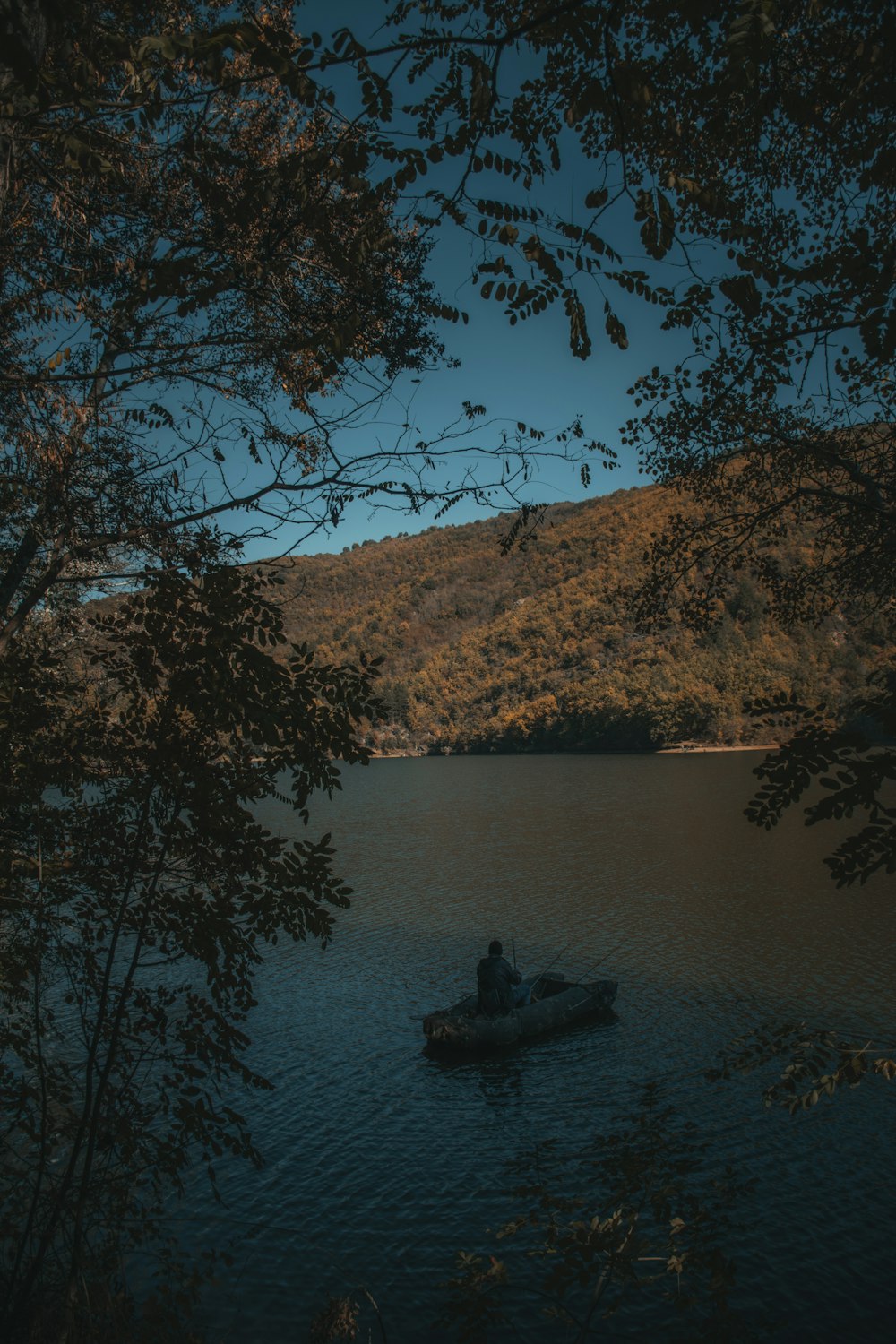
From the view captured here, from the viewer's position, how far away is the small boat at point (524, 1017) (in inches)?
515

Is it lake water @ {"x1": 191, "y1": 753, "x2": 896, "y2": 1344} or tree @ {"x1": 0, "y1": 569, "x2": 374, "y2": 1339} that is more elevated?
tree @ {"x1": 0, "y1": 569, "x2": 374, "y2": 1339}

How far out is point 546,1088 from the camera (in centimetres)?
1187

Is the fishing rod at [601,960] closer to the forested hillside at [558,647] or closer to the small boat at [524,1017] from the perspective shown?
the small boat at [524,1017]

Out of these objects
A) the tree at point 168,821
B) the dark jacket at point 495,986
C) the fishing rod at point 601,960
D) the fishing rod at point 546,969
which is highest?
the tree at point 168,821

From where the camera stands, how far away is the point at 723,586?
8.92 m

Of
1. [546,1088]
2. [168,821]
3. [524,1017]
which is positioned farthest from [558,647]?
[168,821]

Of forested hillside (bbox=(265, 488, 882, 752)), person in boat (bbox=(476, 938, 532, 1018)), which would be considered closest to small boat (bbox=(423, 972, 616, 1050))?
person in boat (bbox=(476, 938, 532, 1018))

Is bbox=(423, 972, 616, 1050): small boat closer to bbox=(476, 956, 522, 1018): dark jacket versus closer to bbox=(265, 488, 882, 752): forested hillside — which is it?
bbox=(476, 956, 522, 1018): dark jacket

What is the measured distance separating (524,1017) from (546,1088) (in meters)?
1.84

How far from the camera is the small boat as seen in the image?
13.1m

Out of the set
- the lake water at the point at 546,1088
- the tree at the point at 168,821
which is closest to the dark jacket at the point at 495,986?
the lake water at the point at 546,1088

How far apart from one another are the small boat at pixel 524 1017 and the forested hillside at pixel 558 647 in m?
30.1

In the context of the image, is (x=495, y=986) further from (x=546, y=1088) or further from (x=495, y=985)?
(x=546, y=1088)

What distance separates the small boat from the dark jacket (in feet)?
0.54
